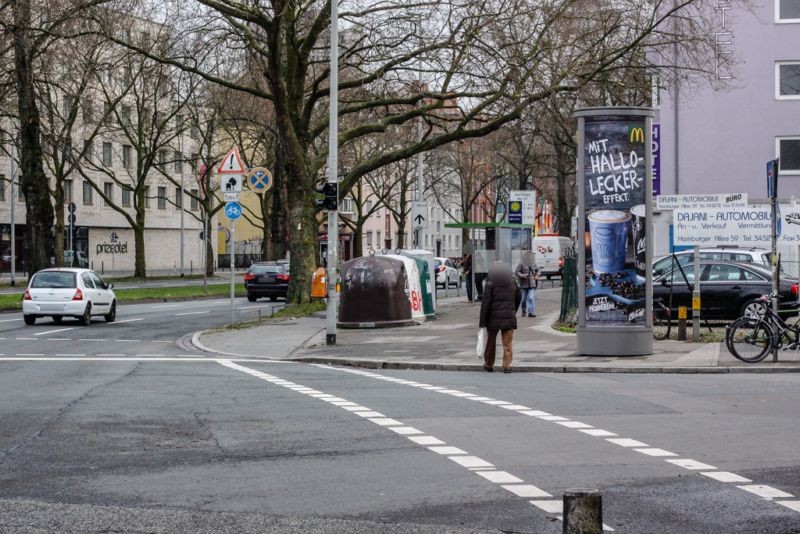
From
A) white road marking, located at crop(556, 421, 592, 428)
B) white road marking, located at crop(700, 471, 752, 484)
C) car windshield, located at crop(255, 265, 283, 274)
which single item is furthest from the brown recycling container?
white road marking, located at crop(700, 471, 752, 484)

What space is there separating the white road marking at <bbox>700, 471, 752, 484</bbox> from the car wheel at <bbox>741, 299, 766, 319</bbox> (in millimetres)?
17194

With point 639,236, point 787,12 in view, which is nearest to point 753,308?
point 639,236

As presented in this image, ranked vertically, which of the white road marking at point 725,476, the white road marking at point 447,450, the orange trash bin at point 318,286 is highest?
the orange trash bin at point 318,286

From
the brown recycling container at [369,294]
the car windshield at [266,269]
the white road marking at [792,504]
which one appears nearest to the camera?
the white road marking at [792,504]

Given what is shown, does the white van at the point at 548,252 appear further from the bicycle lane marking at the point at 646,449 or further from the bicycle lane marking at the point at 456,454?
the bicycle lane marking at the point at 456,454

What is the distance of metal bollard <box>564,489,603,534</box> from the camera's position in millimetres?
5879

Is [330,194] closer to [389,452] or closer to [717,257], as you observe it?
[717,257]

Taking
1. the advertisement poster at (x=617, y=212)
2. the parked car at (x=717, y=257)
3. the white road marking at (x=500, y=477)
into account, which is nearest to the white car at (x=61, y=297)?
the parked car at (x=717, y=257)

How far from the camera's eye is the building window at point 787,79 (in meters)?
47.4

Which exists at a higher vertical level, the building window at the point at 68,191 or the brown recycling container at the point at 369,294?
the building window at the point at 68,191

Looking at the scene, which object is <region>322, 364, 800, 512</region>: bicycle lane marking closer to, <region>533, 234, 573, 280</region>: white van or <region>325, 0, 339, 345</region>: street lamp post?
<region>325, 0, 339, 345</region>: street lamp post

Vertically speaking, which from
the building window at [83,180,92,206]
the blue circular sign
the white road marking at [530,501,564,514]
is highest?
the building window at [83,180,92,206]

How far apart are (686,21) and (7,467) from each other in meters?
24.0

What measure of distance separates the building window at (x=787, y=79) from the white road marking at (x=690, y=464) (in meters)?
40.5
